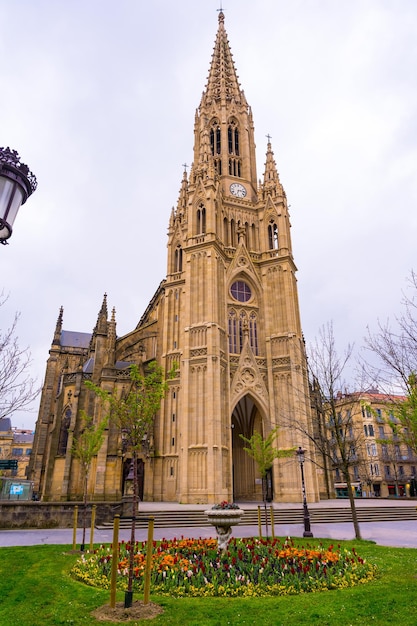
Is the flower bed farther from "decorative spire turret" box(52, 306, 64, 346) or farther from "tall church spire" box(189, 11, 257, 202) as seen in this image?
"decorative spire turret" box(52, 306, 64, 346)

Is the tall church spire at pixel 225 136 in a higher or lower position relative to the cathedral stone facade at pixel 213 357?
higher

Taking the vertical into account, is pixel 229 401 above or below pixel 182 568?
above

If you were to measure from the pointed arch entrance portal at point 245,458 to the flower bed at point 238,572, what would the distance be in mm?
25022

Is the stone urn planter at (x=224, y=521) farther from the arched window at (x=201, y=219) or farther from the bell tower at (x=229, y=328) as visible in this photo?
the arched window at (x=201, y=219)

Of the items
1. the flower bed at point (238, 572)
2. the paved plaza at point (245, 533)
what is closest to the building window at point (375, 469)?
the paved plaza at point (245, 533)

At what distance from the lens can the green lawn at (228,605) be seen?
614 cm

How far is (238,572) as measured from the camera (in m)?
8.71

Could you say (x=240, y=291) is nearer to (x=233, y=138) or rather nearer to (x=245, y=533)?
(x=233, y=138)

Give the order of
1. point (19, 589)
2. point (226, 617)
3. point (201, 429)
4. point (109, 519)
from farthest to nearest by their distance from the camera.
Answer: point (201, 429) < point (109, 519) < point (19, 589) < point (226, 617)

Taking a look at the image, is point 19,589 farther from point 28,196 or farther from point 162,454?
point 162,454

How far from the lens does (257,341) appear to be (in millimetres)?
36625

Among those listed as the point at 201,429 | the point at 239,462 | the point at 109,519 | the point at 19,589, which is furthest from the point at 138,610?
the point at 239,462

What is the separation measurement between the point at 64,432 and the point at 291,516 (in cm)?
2348

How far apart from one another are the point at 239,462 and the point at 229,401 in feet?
26.3
